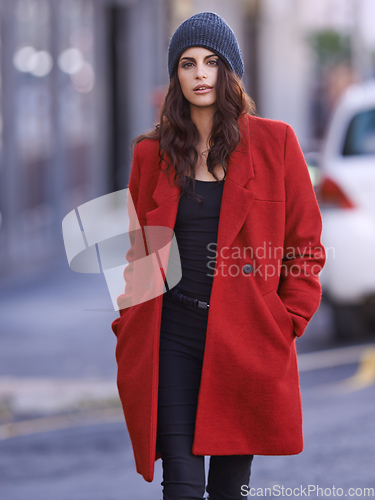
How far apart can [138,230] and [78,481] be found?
2000 millimetres

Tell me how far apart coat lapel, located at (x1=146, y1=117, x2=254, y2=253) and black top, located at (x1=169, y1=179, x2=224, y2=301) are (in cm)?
4

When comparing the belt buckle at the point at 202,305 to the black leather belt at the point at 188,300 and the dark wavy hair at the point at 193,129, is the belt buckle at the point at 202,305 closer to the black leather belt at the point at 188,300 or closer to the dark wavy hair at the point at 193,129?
the black leather belt at the point at 188,300

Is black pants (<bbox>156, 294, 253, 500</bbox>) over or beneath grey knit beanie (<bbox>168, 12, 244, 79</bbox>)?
beneath

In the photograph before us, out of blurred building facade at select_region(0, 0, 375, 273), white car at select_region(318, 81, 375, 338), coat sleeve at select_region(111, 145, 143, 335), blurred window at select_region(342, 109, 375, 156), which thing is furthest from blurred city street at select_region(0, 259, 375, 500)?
blurred building facade at select_region(0, 0, 375, 273)

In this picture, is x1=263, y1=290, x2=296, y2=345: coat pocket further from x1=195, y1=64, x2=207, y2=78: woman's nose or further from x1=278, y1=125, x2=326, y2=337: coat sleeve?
x1=195, y1=64, x2=207, y2=78: woman's nose

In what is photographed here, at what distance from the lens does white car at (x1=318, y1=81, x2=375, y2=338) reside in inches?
299

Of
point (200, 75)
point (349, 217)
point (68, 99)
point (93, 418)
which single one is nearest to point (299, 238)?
point (200, 75)

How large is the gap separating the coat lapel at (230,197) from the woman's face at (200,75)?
0.52ft

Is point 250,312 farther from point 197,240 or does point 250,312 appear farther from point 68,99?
point 68,99

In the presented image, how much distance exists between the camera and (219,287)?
320 cm

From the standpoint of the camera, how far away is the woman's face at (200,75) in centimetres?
327

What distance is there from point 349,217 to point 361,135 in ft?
2.71

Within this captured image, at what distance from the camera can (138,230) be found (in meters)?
3.39

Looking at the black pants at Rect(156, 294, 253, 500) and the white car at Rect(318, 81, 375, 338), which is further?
the white car at Rect(318, 81, 375, 338)
